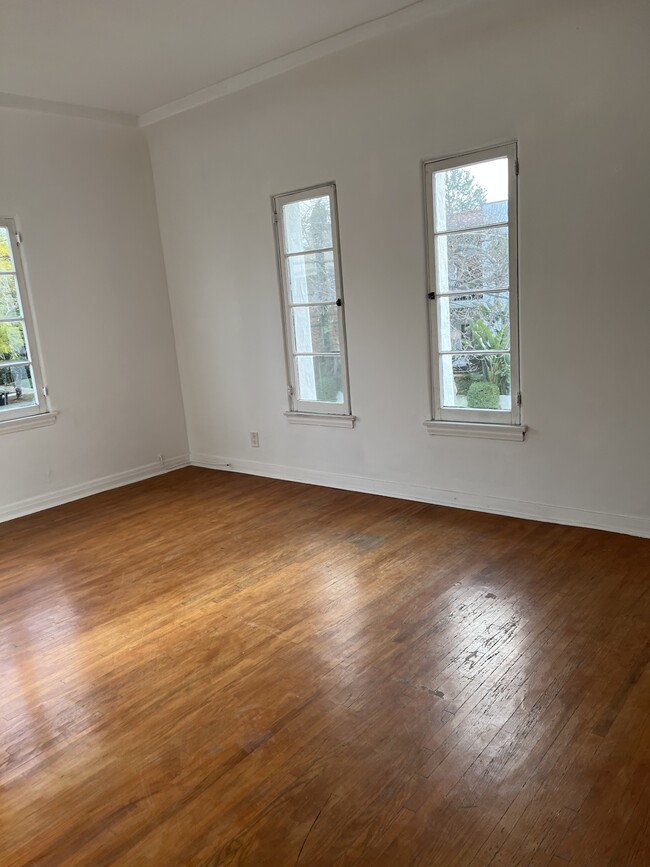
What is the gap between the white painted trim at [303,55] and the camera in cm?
370

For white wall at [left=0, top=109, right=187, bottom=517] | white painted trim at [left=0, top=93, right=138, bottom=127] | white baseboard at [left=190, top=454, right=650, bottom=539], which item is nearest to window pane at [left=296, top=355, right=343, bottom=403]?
white baseboard at [left=190, top=454, right=650, bottom=539]

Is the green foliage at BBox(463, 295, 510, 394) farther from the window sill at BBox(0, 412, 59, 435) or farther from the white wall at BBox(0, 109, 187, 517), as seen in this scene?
the window sill at BBox(0, 412, 59, 435)

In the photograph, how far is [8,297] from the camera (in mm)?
4883

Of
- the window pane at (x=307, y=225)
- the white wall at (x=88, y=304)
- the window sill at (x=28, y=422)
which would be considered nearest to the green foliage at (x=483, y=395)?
the window pane at (x=307, y=225)

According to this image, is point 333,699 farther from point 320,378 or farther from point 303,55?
point 303,55

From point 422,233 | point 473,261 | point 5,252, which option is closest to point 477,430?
point 473,261

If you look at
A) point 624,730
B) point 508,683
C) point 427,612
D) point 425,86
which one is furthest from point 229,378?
point 624,730

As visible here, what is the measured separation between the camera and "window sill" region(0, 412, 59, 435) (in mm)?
4906

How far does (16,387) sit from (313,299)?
2.33m

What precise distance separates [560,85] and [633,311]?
126cm

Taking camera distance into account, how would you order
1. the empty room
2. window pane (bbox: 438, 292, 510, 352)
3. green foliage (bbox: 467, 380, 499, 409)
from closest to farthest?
the empty room
window pane (bbox: 438, 292, 510, 352)
green foliage (bbox: 467, 380, 499, 409)

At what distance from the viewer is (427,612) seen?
301 centimetres

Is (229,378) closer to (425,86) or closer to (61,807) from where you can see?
(425,86)

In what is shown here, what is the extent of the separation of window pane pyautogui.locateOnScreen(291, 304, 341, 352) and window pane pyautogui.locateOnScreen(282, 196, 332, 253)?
447mm
